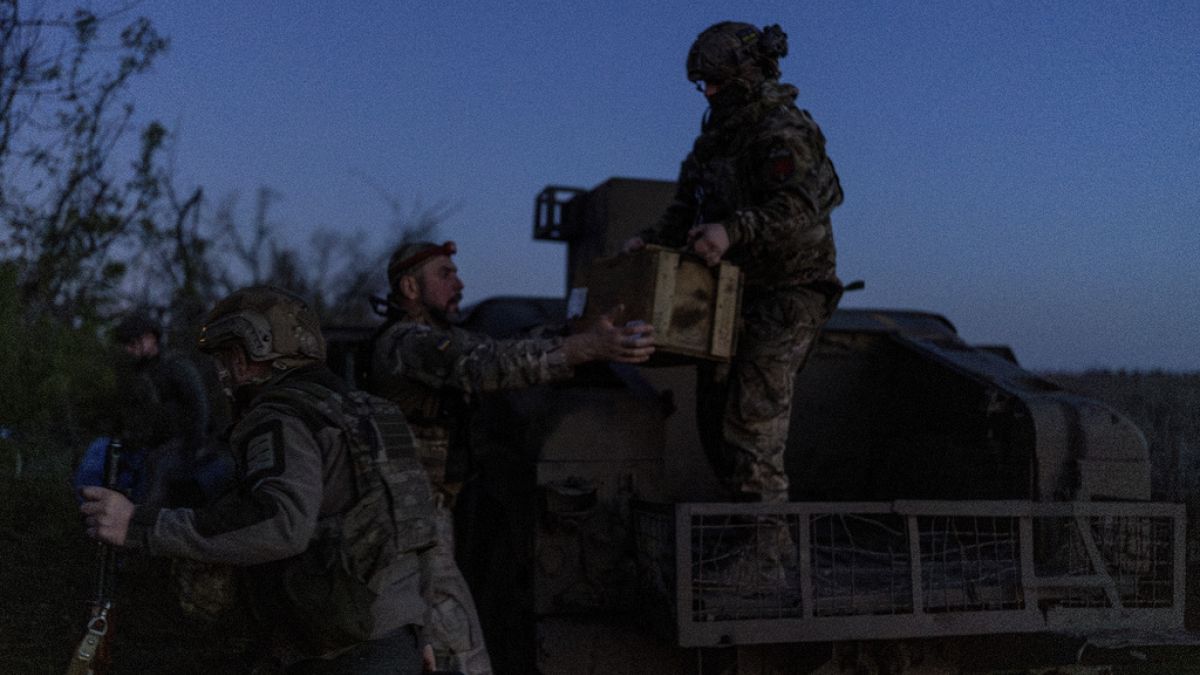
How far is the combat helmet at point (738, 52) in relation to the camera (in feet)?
14.9

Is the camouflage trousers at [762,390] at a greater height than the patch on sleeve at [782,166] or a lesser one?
lesser

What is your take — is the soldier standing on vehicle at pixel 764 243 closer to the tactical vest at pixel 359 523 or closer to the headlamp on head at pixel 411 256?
the headlamp on head at pixel 411 256

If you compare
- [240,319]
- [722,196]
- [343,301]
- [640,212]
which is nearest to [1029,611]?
[722,196]

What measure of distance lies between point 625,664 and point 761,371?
1193 millimetres

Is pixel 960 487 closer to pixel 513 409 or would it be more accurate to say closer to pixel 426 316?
pixel 513 409

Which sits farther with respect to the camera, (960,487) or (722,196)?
(960,487)

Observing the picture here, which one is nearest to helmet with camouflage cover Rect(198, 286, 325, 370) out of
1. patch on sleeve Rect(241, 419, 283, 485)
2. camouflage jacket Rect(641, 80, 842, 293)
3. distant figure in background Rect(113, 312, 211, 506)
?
patch on sleeve Rect(241, 419, 283, 485)

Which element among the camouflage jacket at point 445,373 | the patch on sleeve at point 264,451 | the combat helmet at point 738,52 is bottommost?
the patch on sleeve at point 264,451

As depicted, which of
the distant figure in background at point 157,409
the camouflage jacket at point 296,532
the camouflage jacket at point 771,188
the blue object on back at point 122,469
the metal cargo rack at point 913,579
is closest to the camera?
the camouflage jacket at point 296,532

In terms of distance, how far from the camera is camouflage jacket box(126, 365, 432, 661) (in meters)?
2.59

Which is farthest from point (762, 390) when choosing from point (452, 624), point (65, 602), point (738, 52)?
point (65, 602)

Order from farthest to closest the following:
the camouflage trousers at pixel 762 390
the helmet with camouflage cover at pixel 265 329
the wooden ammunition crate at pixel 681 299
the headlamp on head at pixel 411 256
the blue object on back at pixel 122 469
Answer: the blue object on back at pixel 122 469 < the headlamp on head at pixel 411 256 < the camouflage trousers at pixel 762 390 < the wooden ammunition crate at pixel 681 299 < the helmet with camouflage cover at pixel 265 329

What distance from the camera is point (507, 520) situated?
16.9 ft

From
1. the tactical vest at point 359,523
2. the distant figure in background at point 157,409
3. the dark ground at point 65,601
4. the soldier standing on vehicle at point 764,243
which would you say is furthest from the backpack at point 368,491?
the distant figure in background at point 157,409
